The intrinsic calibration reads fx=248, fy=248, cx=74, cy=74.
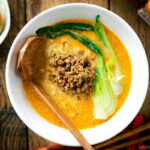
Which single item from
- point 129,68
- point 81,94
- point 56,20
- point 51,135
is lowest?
point 51,135

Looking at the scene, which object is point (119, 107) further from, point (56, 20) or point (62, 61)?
point (56, 20)

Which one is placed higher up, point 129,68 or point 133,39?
point 133,39

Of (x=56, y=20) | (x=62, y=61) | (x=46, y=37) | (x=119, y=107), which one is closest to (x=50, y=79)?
(x=62, y=61)

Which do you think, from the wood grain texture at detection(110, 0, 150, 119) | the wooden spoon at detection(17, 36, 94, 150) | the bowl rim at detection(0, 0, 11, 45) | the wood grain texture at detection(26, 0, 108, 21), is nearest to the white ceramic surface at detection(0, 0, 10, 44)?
the bowl rim at detection(0, 0, 11, 45)

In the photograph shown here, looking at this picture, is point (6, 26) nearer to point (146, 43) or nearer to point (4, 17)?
point (4, 17)

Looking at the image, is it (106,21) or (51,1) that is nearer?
(106,21)

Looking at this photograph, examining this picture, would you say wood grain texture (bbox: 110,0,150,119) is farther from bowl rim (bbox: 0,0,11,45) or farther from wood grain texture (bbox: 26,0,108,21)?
bowl rim (bbox: 0,0,11,45)

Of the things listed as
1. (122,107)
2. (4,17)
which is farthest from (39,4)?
(122,107)
